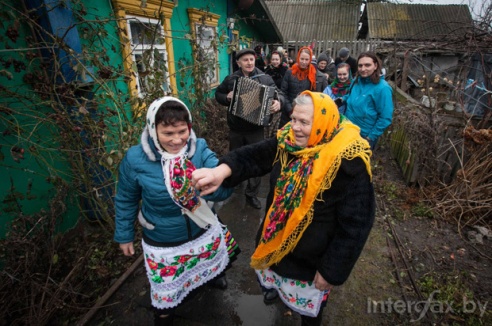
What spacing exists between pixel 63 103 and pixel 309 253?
2.80m

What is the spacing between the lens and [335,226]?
5.17 feet

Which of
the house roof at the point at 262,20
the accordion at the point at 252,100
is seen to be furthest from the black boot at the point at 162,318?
the house roof at the point at 262,20

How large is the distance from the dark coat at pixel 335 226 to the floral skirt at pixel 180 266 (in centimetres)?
56

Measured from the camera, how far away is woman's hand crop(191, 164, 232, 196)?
4.92ft

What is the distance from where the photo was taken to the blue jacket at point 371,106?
3.28 m

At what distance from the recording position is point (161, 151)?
5.65 feet

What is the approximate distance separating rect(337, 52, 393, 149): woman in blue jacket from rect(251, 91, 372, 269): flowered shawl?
1997 millimetres

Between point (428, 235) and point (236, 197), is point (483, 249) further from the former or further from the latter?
point (236, 197)

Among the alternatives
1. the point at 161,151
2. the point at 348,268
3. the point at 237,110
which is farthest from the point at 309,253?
the point at 237,110

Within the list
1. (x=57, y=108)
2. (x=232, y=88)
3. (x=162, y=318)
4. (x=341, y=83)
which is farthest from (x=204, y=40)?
(x=162, y=318)

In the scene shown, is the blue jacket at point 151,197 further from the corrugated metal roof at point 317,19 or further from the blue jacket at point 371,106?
the corrugated metal roof at point 317,19

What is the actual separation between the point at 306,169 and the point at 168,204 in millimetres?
968

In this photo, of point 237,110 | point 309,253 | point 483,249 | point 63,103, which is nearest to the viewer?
point 309,253

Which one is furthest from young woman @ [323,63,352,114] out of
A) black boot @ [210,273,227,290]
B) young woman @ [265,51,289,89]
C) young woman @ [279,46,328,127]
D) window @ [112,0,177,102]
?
black boot @ [210,273,227,290]
